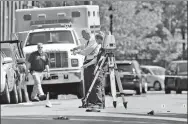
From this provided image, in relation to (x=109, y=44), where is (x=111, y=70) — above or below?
below

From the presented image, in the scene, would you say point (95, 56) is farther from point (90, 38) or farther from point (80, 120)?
point (80, 120)

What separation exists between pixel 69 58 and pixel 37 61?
39 cm

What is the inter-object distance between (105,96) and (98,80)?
61 cm

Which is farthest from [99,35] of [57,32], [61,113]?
[61,113]

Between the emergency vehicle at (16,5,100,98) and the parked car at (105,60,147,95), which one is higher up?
the emergency vehicle at (16,5,100,98)

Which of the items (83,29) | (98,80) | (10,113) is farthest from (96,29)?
(10,113)

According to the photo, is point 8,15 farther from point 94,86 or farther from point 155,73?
point 155,73

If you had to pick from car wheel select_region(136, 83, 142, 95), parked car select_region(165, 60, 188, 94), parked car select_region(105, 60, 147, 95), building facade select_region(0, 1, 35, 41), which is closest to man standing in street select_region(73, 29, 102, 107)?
parked car select_region(105, 60, 147, 95)

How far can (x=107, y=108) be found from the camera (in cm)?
794

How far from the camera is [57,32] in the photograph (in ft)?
28.3

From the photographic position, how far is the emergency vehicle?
321 inches

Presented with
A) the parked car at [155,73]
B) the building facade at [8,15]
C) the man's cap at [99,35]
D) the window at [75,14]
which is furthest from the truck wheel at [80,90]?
the parked car at [155,73]

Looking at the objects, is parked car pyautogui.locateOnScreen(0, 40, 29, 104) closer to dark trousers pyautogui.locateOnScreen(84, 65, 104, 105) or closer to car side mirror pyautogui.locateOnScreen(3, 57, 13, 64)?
car side mirror pyautogui.locateOnScreen(3, 57, 13, 64)

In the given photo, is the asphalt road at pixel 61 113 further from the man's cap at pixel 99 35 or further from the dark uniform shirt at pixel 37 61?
the man's cap at pixel 99 35
